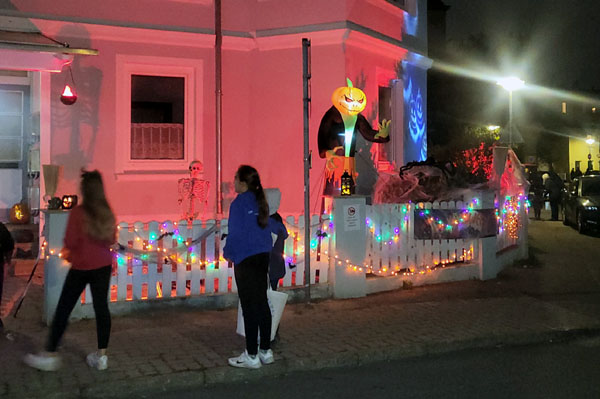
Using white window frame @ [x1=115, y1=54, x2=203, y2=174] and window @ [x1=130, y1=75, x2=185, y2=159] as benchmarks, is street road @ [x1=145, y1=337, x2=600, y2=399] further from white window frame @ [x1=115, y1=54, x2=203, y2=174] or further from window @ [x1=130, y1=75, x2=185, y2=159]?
window @ [x1=130, y1=75, x2=185, y2=159]

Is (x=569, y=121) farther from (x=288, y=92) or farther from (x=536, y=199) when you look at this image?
(x=288, y=92)

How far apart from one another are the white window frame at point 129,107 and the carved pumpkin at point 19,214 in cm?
162

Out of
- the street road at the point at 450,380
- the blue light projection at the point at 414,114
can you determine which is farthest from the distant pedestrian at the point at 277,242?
the blue light projection at the point at 414,114

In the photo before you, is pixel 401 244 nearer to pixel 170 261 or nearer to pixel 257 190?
pixel 170 261

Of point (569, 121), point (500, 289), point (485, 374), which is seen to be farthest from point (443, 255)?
point (569, 121)

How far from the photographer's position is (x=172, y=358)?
18.6 ft

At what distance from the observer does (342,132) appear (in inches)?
412

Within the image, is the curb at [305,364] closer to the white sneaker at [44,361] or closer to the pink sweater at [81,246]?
the white sneaker at [44,361]

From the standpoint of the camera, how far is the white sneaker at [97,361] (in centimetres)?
530

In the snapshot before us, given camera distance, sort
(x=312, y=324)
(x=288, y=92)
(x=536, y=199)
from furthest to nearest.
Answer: (x=536, y=199)
(x=288, y=92)
(x=312, y=324)

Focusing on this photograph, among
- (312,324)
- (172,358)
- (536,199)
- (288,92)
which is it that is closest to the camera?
(172,358)

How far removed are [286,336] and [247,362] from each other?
1.09 metres

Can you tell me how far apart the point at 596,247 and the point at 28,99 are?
41.4 feet

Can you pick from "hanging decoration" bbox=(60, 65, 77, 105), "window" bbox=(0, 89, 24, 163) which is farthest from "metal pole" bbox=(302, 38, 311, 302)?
"window" bbox=(0, 89, 24, 163)
